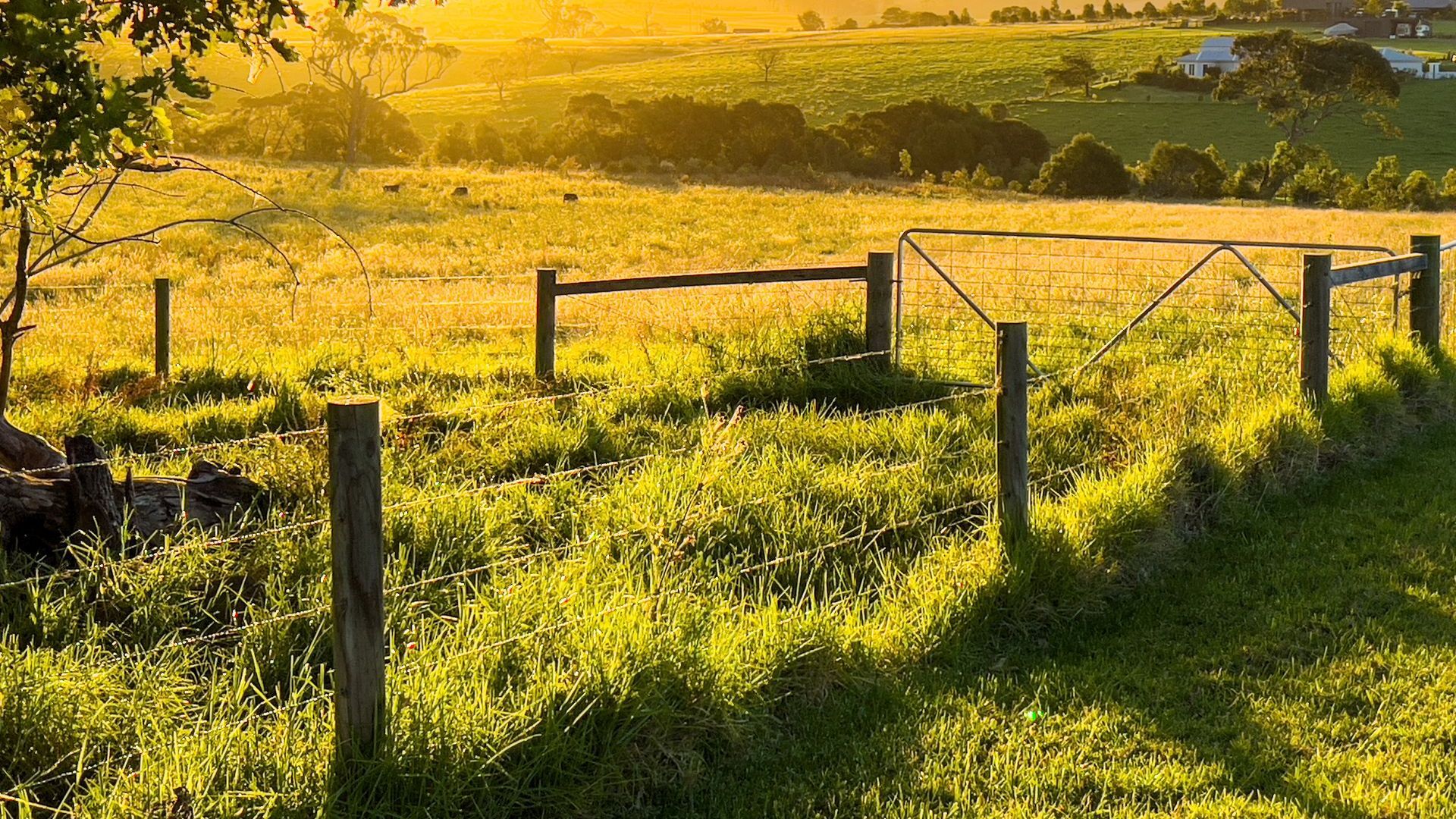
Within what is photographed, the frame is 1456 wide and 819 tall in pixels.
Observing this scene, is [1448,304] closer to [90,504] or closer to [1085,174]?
[90,504]

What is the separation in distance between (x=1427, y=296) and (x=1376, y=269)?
1323 millimetres

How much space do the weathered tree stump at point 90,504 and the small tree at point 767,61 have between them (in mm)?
122717

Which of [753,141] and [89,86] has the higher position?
[753,141]

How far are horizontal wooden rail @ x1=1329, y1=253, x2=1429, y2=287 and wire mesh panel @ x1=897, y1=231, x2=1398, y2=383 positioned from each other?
491 millimetres

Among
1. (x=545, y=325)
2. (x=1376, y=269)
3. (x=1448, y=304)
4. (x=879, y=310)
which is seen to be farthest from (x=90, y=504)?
(x=1448, y=304)

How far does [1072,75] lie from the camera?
111688 mm

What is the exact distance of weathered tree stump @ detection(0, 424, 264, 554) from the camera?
19.9 ft

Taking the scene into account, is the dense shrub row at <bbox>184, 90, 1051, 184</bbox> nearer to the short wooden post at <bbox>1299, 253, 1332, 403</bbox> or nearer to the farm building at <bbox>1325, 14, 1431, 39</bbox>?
the short wooden post at <bbox>1299, 253, 1332, 403</bbox>

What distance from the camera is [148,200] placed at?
4309 centimetres

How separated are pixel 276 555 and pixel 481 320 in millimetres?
11878

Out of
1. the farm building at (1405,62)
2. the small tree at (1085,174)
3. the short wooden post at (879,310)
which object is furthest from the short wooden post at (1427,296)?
the farm building at (1405,62)

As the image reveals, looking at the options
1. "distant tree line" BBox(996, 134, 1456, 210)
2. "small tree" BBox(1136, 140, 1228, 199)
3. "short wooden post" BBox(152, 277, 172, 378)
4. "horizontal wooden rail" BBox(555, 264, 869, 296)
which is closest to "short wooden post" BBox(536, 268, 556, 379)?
"horizontal wooden rail" BBox(555, 264, 869, 296)

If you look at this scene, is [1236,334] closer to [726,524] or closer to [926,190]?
[726,524]

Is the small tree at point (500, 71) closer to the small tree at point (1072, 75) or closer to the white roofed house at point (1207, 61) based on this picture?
the small tree at point (1072, 75)
